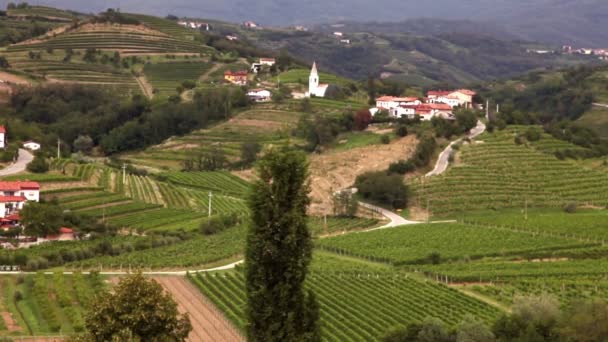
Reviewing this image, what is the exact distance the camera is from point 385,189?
61.4 m

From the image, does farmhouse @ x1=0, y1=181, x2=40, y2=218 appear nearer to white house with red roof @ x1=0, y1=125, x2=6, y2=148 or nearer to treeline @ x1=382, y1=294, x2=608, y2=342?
white house with red roof @ x1=0, y1=125, x2=6, y2=148

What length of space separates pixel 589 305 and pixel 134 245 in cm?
2491

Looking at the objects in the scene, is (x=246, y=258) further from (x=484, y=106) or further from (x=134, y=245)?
(x=484, y=106)

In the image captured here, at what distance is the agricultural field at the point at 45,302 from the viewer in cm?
3269

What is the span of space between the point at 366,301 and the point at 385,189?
2382 cm

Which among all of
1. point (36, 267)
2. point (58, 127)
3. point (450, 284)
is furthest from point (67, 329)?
point (58, 127)

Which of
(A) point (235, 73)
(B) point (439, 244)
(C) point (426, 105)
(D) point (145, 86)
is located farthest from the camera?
(A) point (235, 73)

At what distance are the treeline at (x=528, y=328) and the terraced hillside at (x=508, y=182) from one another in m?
27.1

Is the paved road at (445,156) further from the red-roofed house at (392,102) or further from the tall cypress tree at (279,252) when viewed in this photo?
the tall cypress tree at (279,252)

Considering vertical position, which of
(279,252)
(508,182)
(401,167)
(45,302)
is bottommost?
(45,302)

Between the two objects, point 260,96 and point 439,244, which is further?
point 260,96

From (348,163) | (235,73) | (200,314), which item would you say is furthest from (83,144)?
(200,314)

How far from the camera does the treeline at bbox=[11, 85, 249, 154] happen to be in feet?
295

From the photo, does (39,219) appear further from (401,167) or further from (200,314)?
(401,167)
